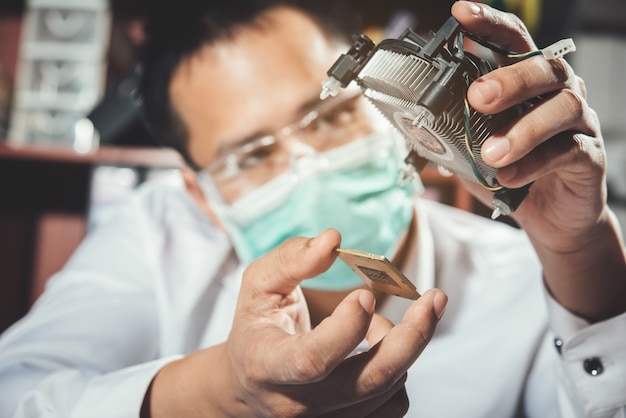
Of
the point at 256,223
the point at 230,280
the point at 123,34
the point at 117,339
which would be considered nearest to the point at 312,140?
the point at 256,223

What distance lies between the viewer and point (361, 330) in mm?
325

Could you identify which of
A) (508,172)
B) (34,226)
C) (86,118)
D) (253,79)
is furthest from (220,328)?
(34,226)

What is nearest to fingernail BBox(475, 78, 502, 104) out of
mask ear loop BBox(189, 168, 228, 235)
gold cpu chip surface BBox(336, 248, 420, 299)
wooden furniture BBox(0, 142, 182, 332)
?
gold cpu chip surface BBox(336, 248, 420, 299)

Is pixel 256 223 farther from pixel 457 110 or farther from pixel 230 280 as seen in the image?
pixel 457 110

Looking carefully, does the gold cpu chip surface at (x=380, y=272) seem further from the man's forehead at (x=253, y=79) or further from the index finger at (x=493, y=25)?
the man's forehead at (x=253, y=79)

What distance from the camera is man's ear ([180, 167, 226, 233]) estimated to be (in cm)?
89

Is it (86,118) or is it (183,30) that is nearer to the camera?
(183,30)

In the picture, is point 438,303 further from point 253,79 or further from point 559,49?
point 253,79

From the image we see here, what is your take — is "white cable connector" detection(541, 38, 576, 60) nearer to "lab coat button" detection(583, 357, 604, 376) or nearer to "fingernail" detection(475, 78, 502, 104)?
"fingernail" detection(475, 78, 502, 104)

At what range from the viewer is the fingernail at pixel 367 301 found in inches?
12.9

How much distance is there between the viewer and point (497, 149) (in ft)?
1.07

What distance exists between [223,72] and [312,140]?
0.55ft

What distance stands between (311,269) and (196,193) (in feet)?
2.01

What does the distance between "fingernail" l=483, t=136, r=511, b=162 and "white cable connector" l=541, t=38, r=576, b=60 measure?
60mm
